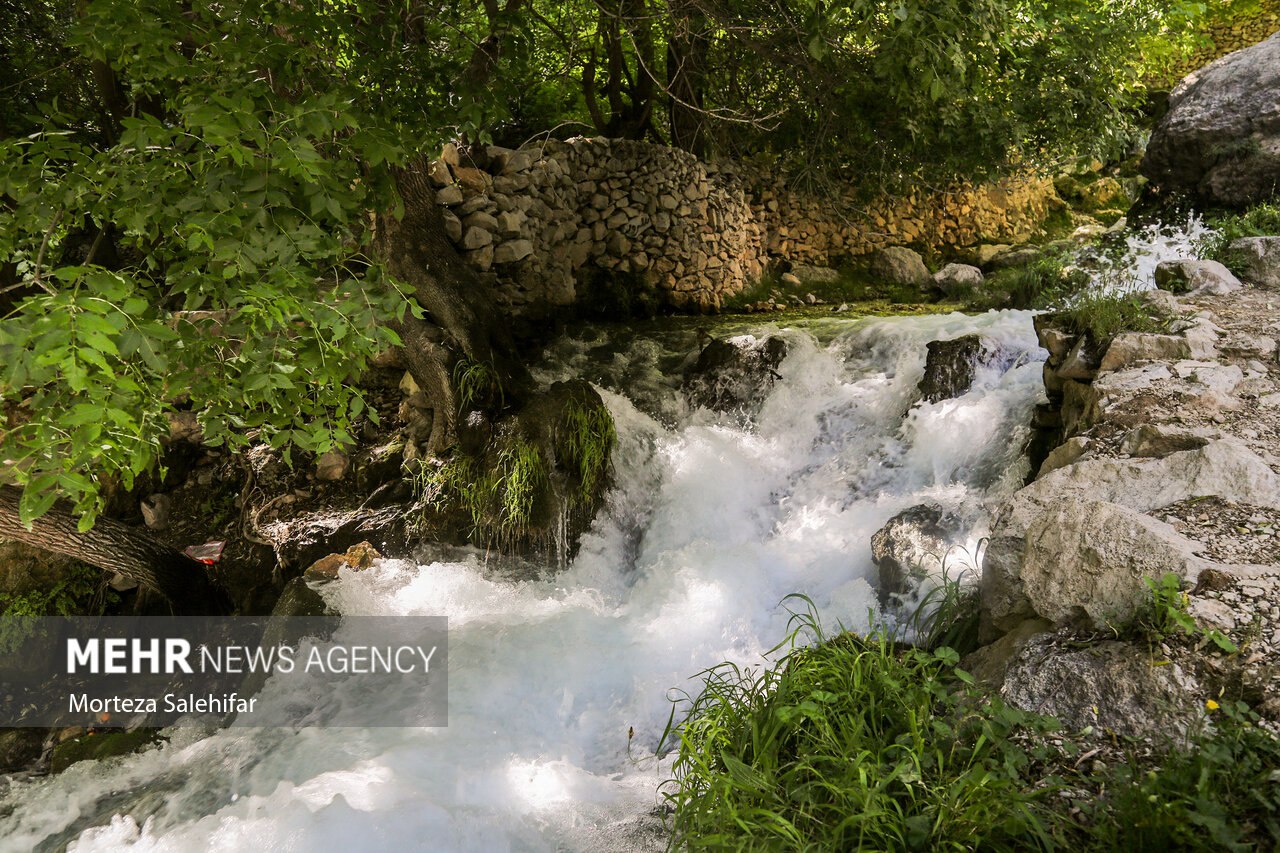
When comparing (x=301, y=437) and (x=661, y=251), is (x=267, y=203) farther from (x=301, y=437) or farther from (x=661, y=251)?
(x=661, y=251)

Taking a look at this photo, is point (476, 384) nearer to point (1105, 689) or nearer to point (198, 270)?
point (198, 270)

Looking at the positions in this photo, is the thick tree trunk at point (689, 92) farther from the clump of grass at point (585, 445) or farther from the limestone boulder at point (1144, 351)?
the limestone boulder at point (1144, 351)

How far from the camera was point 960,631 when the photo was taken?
10.8ft

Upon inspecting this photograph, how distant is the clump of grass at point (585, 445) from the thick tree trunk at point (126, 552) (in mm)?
2692

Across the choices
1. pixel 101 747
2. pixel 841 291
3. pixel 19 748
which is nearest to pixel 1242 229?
pixel 841 291

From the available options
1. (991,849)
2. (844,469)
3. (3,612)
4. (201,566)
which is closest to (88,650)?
(3,612)

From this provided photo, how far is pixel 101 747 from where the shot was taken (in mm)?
4219

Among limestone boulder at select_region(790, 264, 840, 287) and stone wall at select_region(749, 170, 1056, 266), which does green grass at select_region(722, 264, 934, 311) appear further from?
stone wall at select_region(749, 170, 1056, 266)

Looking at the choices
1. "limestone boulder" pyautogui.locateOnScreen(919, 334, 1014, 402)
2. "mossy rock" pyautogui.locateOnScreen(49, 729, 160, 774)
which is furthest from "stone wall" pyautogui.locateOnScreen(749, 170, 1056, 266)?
"mossy rock" pyautogui.locateOnScreen(49, 729, 160, 774)

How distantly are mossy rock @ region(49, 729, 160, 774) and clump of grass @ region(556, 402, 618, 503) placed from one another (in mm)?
2975

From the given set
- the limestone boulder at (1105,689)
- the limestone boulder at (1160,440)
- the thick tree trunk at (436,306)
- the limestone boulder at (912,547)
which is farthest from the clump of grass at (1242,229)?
the thick tree trunk at (436,306)

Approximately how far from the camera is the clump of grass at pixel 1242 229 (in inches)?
238

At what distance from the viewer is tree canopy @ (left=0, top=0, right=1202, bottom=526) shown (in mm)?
2189

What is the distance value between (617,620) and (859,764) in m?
2.40
